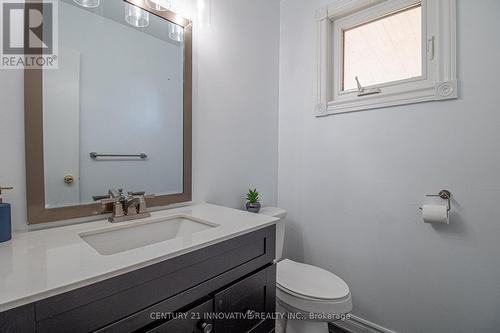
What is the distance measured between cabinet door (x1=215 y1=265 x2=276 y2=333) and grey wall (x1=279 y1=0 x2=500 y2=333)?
766mm

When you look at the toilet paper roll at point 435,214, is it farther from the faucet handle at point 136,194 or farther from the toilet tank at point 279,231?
the faucet handle at point 136,194

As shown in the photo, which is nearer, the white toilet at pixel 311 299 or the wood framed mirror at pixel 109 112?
the wood framed mirror at pixel 109 112

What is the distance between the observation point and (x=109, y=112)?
102cm

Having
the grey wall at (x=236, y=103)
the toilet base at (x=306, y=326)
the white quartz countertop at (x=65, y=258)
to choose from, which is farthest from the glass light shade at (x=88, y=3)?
the toilet base at (x=306, y=326)

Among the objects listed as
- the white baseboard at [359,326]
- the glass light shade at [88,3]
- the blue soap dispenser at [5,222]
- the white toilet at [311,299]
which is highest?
the glass light shade at [88,3]

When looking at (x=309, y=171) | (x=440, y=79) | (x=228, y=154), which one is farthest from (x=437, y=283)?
(x=228, y=154)

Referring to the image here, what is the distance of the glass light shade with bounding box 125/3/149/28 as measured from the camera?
1.08m

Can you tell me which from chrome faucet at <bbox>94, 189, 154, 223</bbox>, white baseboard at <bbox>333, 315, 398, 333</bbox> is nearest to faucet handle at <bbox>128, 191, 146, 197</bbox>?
chrome faucet at <bbox>94, 189, 154, 223</bbox>

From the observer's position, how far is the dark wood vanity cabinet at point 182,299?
1.64 ft

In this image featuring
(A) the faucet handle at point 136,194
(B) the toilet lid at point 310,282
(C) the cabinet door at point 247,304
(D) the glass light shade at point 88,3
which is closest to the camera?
(C) the cabinet door at point 247,304

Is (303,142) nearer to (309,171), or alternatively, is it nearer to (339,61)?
(309,171)

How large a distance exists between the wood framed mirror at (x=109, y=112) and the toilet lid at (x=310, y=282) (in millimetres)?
699

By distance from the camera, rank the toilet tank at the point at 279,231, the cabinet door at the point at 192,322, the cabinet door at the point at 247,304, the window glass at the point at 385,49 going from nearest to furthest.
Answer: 1. the cabinet door at the point at 192,322
2. the cabinet door at the point at 247,304
3. the window glass at the point at 385,49
4. the toilet tank at the point at 279,231

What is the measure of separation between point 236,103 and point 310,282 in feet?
3.77
